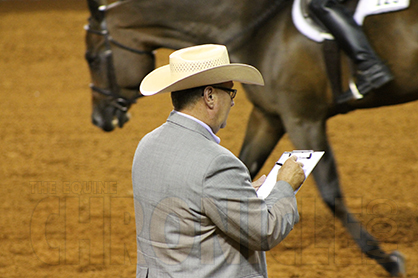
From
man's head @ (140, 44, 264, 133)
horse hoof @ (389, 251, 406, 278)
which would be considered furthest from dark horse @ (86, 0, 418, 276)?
man's head @ (140, 44, 264, 133)

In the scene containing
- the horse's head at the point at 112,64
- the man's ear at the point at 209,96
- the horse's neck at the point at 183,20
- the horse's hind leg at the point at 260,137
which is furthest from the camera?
the horse's head at the point at 112,64

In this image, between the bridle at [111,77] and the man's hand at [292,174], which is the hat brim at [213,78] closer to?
the man's hand at [292,174]

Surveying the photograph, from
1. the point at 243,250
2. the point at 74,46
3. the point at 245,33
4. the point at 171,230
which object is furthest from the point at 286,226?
the point at 74,46

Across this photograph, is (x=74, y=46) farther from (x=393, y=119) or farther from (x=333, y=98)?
(x=333, y=98)

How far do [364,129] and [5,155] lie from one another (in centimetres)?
528

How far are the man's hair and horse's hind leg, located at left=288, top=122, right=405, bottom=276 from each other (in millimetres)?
2096

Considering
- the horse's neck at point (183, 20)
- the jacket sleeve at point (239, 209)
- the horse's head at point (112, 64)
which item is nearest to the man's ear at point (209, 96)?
the jacket sleeve at point (239, 209)

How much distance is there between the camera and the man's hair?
6.30 ft

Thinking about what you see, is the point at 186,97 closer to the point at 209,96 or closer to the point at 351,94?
the point at 209,96

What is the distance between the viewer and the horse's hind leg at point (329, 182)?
3.83m

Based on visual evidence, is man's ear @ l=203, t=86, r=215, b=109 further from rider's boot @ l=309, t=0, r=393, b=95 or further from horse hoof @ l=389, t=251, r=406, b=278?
horse hoof @ l=389, t=251, r=406, b=278

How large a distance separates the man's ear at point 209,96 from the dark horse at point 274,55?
2093mm

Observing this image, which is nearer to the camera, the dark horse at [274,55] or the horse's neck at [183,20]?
the dark horse at [274,55]

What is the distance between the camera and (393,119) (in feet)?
27.5
